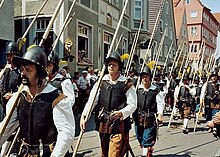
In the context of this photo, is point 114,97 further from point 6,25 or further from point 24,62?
point 6,25

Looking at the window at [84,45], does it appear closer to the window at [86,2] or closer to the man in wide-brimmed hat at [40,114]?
the window at [86,2]

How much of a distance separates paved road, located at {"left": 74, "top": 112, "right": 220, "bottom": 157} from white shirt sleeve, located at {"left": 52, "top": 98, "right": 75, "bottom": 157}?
14.5 ft

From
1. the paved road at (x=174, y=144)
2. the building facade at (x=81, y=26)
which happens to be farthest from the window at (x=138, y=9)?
the paved road at (x=174, y=144)

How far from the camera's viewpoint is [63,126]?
3119mm

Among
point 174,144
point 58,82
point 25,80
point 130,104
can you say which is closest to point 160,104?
point 130,104

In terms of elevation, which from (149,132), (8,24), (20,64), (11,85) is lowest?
(149,132)

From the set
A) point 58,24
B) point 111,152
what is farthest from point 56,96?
point 58,24

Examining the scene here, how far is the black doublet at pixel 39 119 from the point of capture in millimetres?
3150

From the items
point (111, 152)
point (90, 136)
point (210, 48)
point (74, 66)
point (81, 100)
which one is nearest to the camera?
point (111, 152)

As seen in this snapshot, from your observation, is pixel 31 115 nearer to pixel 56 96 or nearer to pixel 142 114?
pixel 56 96

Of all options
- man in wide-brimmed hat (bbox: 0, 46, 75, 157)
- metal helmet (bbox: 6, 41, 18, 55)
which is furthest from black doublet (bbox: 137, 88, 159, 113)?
man in wide-brimmed hat (bbox: 0, 46, 75, 157)

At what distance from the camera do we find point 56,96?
321 centimetres

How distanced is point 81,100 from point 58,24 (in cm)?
320

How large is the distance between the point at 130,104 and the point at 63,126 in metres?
2.26
